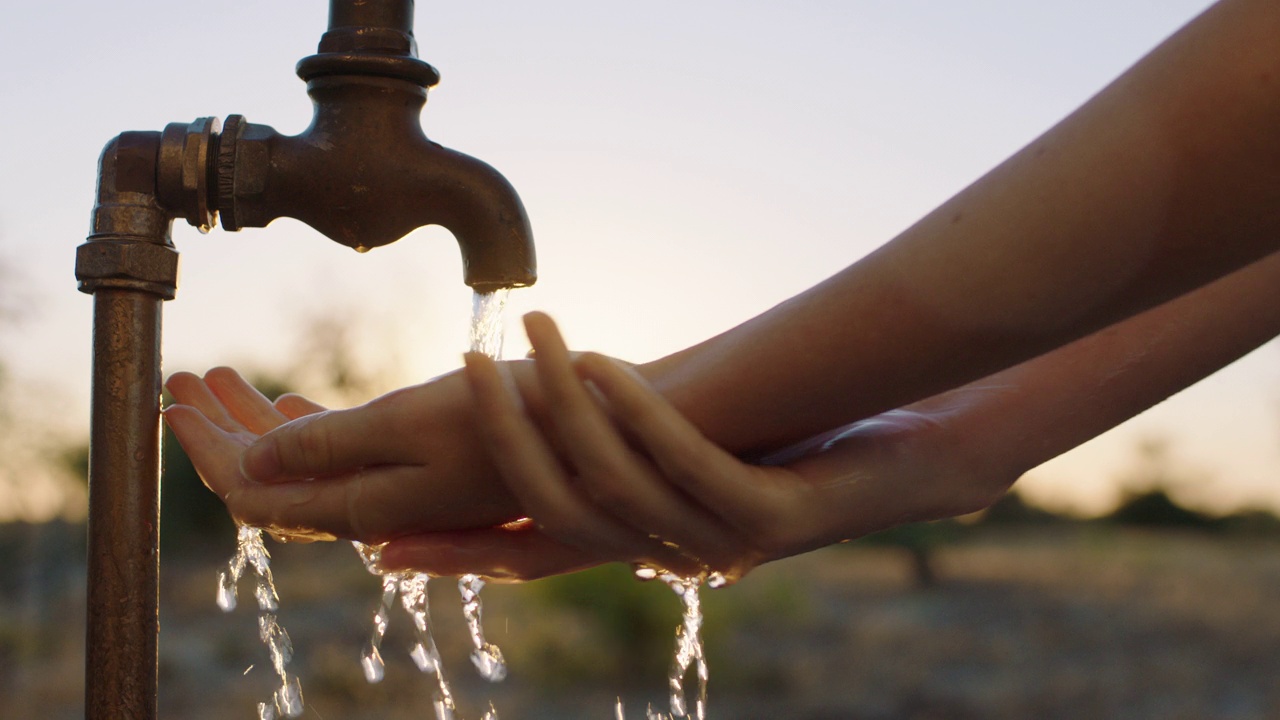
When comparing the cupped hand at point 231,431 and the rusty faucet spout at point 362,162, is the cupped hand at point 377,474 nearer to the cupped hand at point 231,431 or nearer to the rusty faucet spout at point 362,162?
the cupped hand at point 231,431

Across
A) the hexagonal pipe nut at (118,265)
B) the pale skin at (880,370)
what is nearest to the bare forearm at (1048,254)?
the pale skin at (880,370)

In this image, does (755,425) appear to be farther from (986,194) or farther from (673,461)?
(986,194)

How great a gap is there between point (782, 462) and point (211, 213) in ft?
1.78

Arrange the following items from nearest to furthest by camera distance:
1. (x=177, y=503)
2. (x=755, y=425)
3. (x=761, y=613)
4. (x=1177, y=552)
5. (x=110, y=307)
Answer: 1. (x=755, y=425)
2. (x=110, y=307)
3. (x=761, y=613)
4. (x=177, y=503)
5. (x=1177, y=552)

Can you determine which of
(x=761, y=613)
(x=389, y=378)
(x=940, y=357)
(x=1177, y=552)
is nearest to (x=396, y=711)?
(x=761, y=613)

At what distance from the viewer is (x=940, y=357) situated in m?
0.58

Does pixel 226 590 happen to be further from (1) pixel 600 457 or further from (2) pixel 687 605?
(1) pixel 600 457

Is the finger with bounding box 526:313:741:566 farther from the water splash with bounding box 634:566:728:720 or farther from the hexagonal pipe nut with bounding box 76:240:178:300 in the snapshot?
the hexagonal pipe nut with bounding box 76:240:178:300

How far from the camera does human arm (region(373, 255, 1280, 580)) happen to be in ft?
1.86

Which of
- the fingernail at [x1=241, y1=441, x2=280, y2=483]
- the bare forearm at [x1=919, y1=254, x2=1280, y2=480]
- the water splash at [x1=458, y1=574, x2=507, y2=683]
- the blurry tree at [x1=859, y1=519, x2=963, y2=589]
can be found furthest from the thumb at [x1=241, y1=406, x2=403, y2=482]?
the blurry tree at [x1=859, y1=519, x2=963, y2=589]

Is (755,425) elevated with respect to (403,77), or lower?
lower

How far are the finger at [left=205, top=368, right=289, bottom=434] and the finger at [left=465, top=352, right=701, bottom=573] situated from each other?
15.8 inches

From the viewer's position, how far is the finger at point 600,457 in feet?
1.84

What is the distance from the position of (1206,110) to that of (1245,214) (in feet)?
0.20
